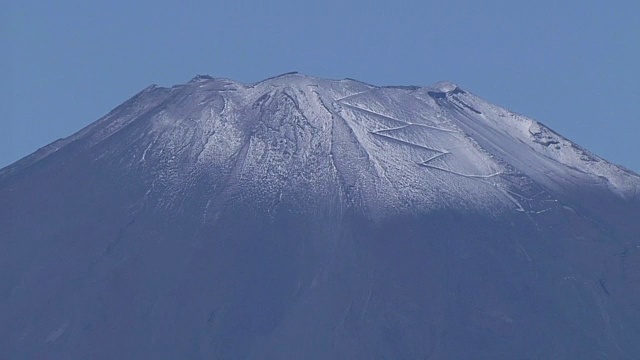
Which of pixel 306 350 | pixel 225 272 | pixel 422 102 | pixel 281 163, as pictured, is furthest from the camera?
pixel 422 102

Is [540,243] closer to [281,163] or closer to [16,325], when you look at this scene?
[281,163]

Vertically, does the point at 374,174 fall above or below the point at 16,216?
above

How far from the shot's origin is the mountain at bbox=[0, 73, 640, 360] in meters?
57.8

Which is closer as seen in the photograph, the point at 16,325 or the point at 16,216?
the point at 16,325

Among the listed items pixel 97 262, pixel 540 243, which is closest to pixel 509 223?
pixel 540 243

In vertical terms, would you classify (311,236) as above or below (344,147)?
below

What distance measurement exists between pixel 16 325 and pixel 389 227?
13153 mm

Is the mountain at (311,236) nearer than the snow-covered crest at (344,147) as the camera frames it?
Yes

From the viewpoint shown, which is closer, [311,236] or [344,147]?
[311,236]

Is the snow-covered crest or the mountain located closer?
the mountain

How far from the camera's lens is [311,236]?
201 ft

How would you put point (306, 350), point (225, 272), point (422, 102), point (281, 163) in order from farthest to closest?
point (422, 102) → point (281, 163) → point (225, 272) → point (306, 350)

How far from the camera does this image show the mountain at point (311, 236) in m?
57.8

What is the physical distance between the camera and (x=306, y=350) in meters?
56.2
